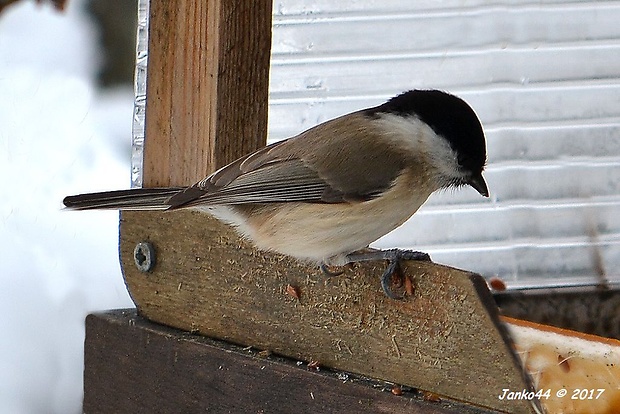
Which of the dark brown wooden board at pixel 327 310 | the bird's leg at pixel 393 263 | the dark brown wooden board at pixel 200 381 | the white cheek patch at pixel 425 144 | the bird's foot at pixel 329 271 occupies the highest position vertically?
the white cheek patch at pixel 425 144

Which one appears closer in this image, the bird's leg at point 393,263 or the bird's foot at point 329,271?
the bird's leg at point 393,263

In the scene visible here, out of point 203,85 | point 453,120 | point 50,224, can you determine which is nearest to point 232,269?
point 203,85

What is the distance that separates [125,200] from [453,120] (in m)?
0.74

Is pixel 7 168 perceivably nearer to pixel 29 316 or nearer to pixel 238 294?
pixel 29 316

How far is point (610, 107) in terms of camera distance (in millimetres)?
3207

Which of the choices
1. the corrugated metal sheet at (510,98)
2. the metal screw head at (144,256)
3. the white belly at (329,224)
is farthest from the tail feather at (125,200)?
the corrugated metal sheet at (510,98)

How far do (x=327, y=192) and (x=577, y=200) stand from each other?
1357 mm

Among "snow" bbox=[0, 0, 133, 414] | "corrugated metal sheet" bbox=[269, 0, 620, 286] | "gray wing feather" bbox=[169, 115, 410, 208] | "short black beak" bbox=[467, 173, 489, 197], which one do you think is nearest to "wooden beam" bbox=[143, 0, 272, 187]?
"gray wing feather" bbox=[169, 115, 410, 208]

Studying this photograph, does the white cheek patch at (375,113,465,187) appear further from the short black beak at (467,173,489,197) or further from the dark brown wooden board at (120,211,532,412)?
the dark brown wooden board at (120,211,532,412)

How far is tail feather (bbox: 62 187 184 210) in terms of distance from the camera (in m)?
2.08

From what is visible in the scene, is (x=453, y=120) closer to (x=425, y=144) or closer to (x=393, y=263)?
(x=425, y=144)

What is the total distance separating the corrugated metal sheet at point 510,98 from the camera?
10.2 ft

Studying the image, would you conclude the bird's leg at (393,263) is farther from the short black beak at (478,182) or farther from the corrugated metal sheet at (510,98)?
the corrugated metal sheet at (510,98)

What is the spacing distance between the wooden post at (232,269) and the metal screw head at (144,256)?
0.5 inches
